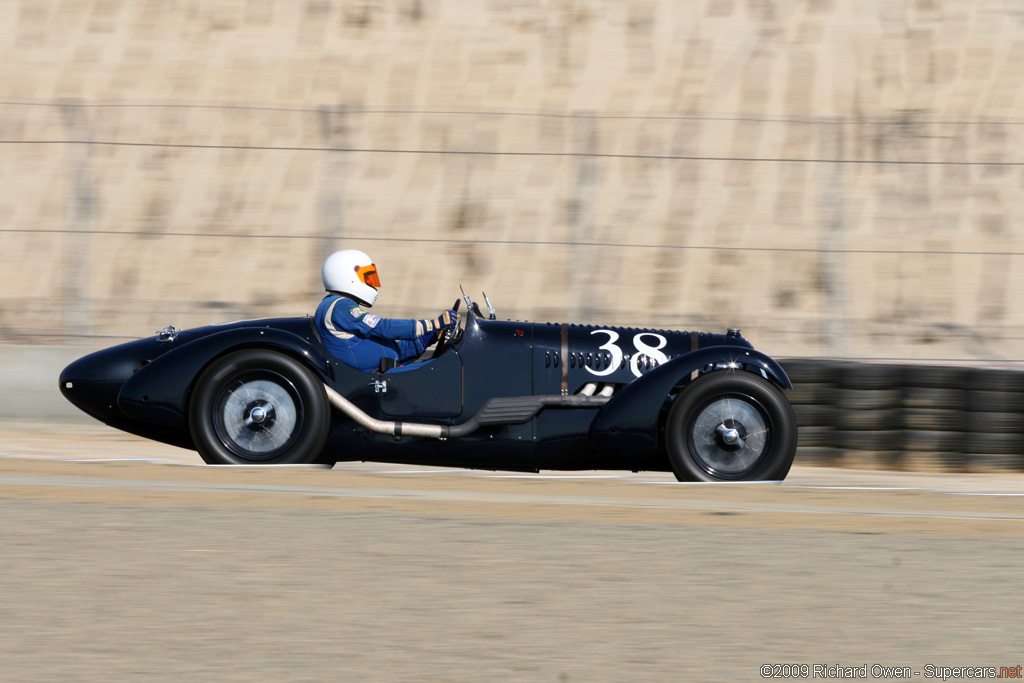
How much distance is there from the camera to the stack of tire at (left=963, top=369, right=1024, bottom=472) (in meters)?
8.05

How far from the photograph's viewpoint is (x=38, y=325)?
12.3 metres

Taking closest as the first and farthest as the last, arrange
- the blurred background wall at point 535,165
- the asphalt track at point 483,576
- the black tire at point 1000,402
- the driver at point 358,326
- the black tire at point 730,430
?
the asphalt track at point 483,576 < the black tire at point 730,430 < the driver at point 358,326 < the black tire at point 1000,402 < the blurred background wall at point 535,165

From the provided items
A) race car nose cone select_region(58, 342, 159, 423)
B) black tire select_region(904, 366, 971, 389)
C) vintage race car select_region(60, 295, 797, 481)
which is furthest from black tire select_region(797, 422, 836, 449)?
race car nose cone select_region(58, 342, 159, 423)

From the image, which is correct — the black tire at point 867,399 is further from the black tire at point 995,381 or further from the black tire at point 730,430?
the black tire at point 730,430

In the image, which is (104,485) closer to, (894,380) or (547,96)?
(894,380)

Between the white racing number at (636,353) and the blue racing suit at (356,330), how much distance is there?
81 centimetres

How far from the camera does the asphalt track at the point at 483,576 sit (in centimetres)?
361

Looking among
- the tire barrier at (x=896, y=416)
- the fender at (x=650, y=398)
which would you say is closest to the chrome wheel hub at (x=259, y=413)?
the fender at (x=650, y=398)

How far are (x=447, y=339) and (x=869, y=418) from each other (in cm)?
281

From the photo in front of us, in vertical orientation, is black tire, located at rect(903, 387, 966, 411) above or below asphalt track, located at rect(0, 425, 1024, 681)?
above

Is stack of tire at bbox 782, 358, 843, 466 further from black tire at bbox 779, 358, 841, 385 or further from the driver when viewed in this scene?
the driver

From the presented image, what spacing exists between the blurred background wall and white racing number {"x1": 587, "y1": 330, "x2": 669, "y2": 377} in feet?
11.1

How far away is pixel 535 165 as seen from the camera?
15.2m

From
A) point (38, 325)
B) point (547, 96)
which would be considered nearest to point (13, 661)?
point (38, 325)
